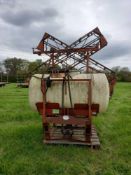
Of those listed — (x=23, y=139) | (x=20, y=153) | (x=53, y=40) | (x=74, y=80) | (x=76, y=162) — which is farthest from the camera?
(x=53, y=40)

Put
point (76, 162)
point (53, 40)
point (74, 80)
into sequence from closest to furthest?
1. point (76, 162)
2. point (74, 80)
3. point (53, 40)

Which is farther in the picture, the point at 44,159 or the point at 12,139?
the point at 12,139

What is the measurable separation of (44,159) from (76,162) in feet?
1.79

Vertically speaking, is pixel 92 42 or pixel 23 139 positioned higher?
pixel 92 42

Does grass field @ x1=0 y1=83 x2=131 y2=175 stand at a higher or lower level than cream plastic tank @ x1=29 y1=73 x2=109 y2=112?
lower

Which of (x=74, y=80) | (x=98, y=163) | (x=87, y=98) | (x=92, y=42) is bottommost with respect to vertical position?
(x=98, y=163)

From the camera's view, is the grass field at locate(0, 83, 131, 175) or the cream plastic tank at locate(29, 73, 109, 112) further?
the cream plastic tank at locate(29, 73, 109, 112)

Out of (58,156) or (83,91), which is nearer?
(58,156)

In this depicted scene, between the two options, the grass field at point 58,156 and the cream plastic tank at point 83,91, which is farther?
the cream plastic tank at point 83,91

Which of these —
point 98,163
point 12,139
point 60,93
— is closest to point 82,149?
point 98,163

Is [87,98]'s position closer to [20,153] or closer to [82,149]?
[82,149]

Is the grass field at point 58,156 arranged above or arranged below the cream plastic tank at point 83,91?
below

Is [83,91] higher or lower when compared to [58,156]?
higher

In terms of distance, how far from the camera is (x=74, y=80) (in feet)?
15.9
